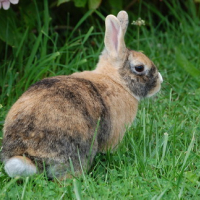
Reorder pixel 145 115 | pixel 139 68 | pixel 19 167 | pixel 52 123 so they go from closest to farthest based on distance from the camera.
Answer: pixel 19 167 < pixel 52 123 < pixel 139 68 < pixel 145 115

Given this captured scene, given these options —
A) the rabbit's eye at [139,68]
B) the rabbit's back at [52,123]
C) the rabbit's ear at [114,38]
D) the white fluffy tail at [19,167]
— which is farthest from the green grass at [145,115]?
the rabbit's ear at [114,38]

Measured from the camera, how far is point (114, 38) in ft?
15.0

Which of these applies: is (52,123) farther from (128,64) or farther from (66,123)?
(128,64)

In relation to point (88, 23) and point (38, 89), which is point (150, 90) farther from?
point (88, 23)

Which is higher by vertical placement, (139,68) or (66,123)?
(139,68)

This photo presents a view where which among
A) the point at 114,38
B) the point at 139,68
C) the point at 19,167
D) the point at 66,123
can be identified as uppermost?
the point at 114,38

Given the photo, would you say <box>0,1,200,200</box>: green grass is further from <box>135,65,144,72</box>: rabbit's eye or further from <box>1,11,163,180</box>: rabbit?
<box>135,65,144,72</box>: rabbit's eye

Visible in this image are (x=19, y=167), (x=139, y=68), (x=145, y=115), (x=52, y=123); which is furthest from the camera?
(x=145, y=115)

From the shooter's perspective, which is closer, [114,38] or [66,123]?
[66,123]

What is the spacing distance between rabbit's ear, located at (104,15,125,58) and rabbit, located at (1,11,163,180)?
0.01 meters

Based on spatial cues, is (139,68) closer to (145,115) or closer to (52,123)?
(145,115)

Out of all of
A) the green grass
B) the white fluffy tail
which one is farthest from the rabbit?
the green grass

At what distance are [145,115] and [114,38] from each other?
0.71m

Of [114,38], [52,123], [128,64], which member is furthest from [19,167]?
[114,38]
